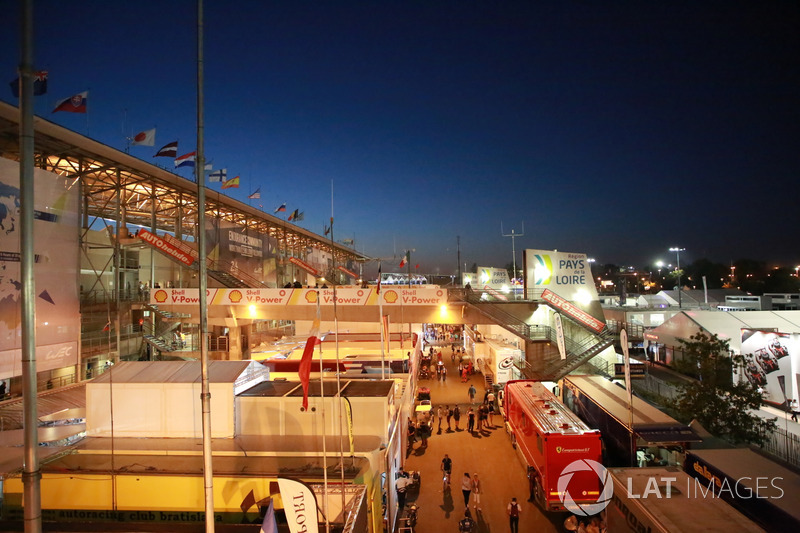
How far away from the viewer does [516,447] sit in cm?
1500

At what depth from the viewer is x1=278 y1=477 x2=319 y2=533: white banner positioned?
18.7 ft

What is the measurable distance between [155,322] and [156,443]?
20.3m

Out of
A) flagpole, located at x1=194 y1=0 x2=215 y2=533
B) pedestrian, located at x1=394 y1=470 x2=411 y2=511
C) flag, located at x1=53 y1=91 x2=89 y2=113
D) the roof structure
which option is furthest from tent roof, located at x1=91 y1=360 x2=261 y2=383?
the roof structure

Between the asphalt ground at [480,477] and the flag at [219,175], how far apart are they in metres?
19.5

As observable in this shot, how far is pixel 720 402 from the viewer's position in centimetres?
1212

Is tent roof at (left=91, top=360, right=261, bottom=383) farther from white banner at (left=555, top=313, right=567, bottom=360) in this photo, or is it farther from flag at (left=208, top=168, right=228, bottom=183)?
flag at (left=208, top=168, right=228, bottom=183)

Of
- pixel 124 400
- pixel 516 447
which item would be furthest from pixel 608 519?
pixel 124 400

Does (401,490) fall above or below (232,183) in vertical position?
below

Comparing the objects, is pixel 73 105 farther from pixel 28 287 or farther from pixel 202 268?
pixel 28 287

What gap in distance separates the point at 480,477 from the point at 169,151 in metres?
19.9

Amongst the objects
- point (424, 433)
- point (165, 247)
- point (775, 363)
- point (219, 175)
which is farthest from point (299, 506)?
point (219, 175)

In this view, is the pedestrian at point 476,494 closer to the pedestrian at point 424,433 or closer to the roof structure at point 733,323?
the pedestrian at point 424,433

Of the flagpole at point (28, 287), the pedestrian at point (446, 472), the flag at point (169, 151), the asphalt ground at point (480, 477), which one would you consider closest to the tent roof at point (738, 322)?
the asphalt ground at point (480, 477)

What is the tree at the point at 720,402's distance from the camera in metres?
11.8
